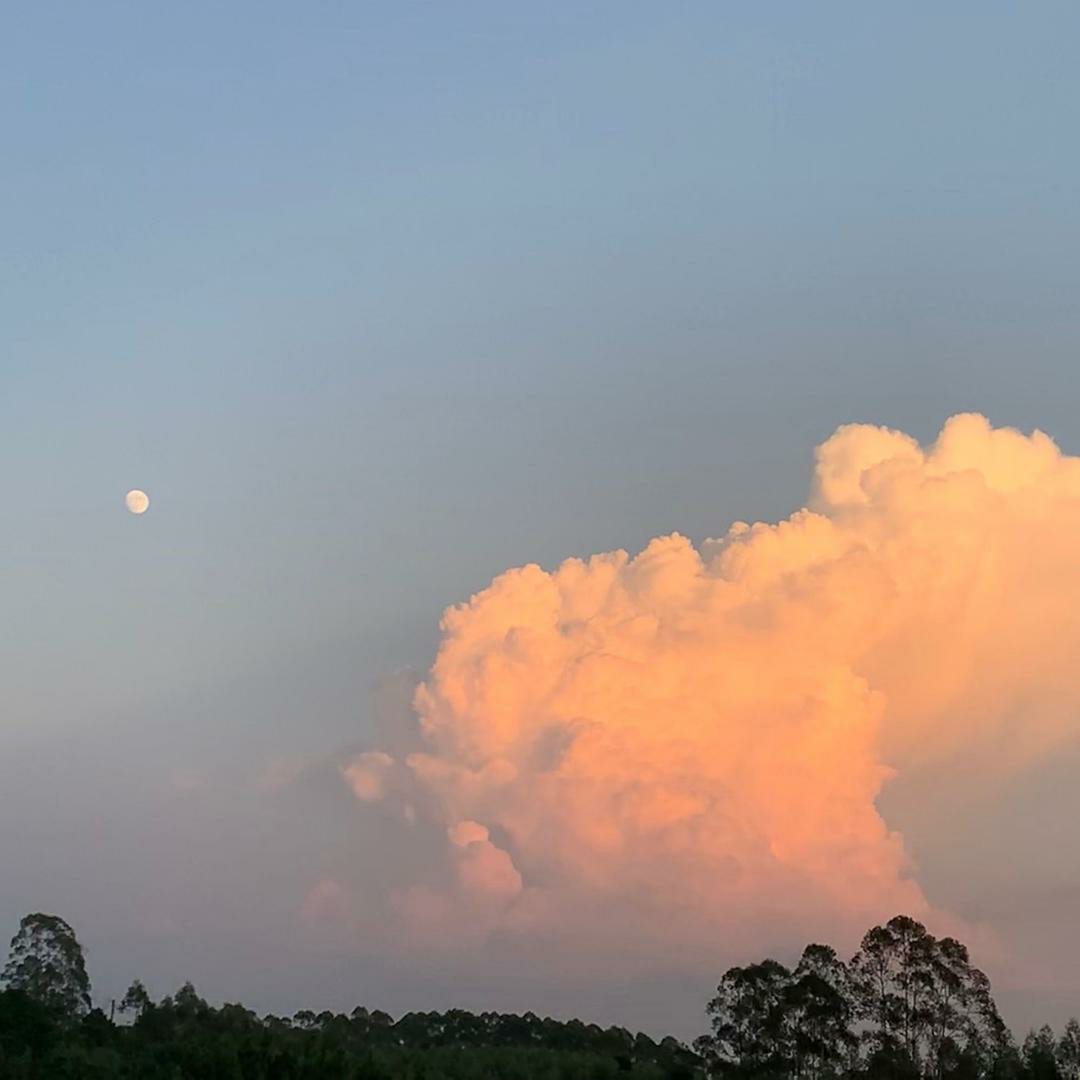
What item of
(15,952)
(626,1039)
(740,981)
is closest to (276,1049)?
(740,981)

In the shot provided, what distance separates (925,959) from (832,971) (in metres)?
7.99

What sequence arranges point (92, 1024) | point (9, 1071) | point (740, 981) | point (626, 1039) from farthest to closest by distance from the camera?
point (626, 1039) < point (92, 1024) < point (740, 981) < point (9, 1071)

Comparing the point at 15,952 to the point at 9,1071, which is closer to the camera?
the point at 9,1071

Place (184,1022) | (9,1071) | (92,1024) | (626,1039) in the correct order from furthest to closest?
(626,1039)
(184,1022)
(92,1024)
(9,1071)

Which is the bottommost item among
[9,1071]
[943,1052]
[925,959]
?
[9,1071]

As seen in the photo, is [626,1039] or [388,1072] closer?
[388,1072]

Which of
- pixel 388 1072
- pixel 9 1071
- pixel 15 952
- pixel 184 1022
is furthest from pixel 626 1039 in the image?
pixel 9 1071

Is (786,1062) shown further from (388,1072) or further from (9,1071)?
(9,1071)

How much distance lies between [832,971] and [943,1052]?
11509mm

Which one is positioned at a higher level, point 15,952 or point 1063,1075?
point 15,952

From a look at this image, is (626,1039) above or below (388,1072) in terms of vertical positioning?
above

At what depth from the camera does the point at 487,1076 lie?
4948 inches

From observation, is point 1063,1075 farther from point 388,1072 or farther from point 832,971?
point 388,1072

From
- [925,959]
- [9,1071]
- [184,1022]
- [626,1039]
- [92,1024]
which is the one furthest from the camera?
[626,1039]
